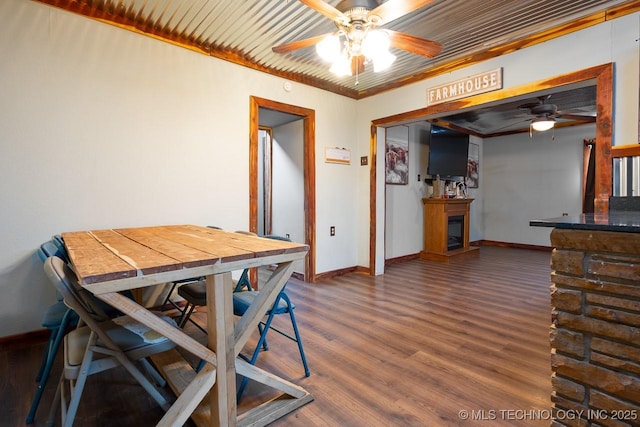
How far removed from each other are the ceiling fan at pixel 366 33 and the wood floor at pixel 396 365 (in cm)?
205

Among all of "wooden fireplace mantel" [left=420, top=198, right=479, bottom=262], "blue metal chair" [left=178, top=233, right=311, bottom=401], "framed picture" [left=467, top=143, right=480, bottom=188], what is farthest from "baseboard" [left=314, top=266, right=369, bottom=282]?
"framed picture" [left=467, top=143, right=480, bottom=188]

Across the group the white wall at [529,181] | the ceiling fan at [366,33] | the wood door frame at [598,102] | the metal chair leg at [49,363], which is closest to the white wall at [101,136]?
the metal chair leg at [49,363]

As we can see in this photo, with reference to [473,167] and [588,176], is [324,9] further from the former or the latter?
[588,176]

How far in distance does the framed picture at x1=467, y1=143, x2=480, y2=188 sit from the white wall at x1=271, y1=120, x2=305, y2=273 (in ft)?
13.9

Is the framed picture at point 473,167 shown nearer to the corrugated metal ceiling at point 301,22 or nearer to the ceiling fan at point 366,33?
the corrugated metal ceiling at point 301,22

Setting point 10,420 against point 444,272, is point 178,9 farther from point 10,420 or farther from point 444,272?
point 444,272

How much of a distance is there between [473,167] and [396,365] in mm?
6073

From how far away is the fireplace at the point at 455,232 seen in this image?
570cm

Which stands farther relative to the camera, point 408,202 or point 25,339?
point 408,202

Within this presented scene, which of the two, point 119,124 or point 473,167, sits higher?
point 473,167

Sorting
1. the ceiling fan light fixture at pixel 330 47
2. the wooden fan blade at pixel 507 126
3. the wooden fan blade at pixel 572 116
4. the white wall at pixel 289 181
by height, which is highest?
the wooden fan blade at pixel 507 126

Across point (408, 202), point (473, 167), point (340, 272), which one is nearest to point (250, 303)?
point (340, 272)

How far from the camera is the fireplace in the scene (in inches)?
224

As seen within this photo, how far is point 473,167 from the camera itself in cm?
698
